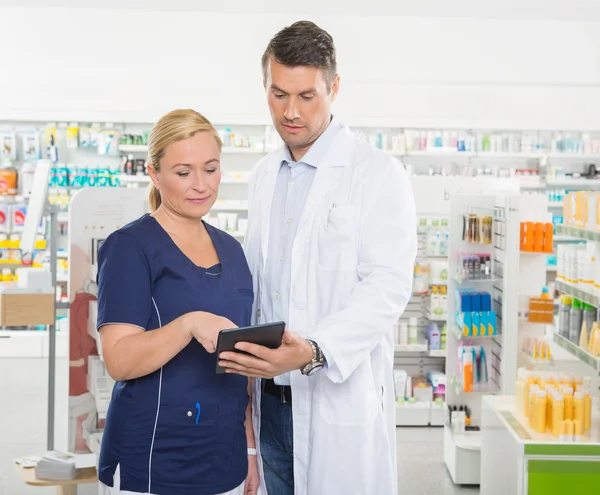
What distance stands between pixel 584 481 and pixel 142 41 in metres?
7.88

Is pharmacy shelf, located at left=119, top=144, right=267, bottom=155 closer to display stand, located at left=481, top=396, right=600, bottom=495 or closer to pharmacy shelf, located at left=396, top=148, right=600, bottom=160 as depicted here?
pharmacy shelf, located at left=396, top=148, right=600, bottom=160

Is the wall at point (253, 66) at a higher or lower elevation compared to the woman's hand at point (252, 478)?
higher

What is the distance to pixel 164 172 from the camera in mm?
1901

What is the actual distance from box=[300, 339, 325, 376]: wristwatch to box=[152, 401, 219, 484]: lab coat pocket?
24 centimetres

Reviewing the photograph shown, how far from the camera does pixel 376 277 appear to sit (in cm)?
199

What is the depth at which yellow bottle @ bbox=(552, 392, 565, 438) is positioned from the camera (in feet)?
11.0

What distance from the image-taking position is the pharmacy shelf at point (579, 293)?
3.38 m

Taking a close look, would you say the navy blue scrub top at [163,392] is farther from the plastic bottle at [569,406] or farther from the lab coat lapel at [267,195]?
the plastic bottle at [569,406]

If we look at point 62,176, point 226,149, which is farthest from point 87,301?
point 62,176

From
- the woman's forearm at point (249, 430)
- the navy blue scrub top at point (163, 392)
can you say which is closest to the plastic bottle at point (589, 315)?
the woman's forearm at point (249, 430)

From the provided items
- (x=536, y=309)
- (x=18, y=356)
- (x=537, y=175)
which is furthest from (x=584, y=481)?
(x=18, y=356)

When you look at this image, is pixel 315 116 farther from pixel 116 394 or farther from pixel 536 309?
pixel 536 309

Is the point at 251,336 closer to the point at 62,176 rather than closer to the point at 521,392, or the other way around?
the point at 521,392

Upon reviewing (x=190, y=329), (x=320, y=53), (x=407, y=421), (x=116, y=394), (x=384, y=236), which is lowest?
(x=407, y=421)
